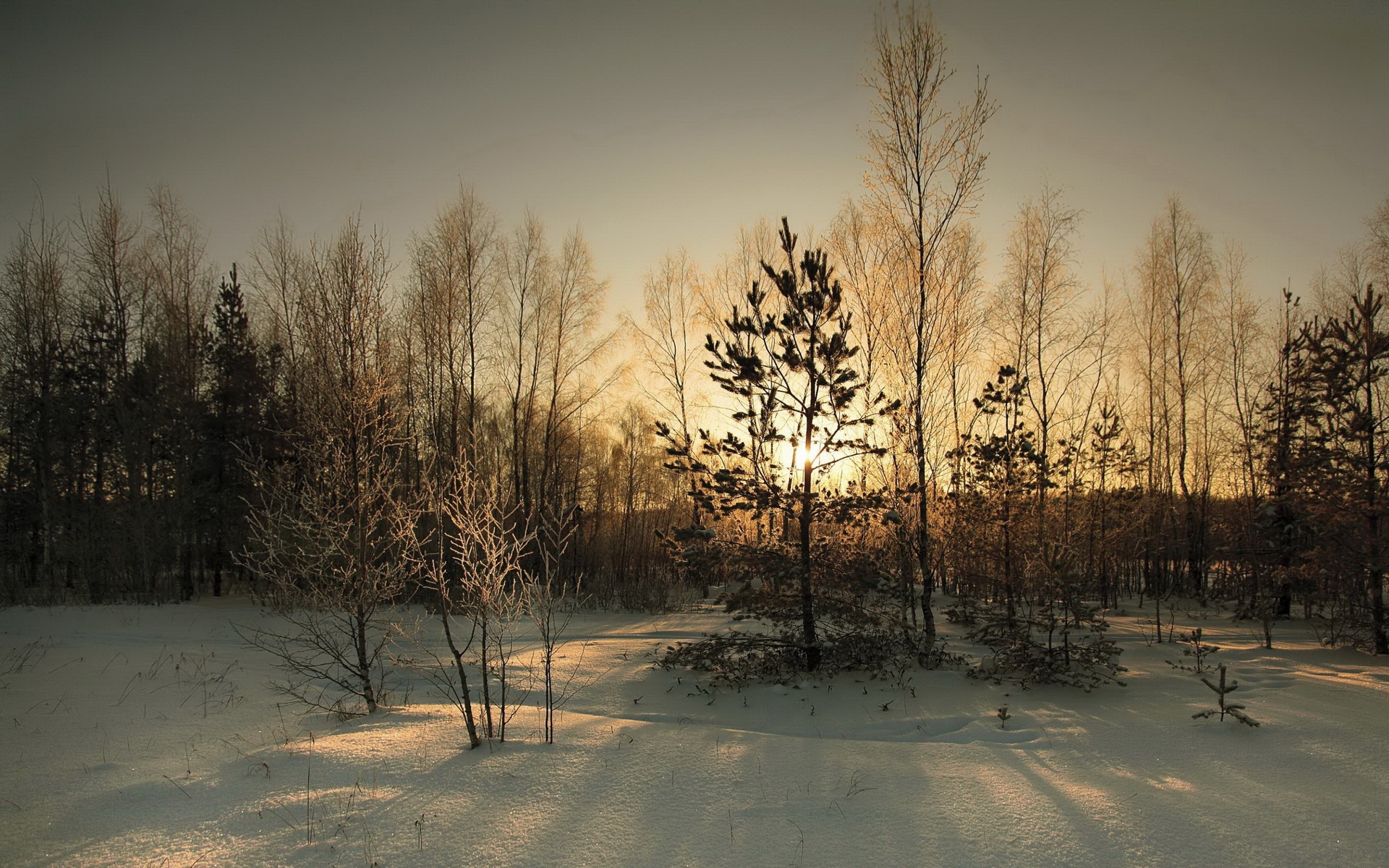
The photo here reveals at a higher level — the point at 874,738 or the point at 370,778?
the point at 370,778

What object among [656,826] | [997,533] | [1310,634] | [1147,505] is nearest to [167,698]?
[656,826]

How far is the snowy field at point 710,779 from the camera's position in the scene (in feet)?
11.1

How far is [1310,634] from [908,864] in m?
13.2

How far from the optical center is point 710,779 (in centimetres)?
441

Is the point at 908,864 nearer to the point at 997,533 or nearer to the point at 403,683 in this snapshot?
the point at 403,683

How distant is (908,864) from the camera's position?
3275mm

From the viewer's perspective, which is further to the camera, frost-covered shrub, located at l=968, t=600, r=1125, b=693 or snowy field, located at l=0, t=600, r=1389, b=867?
frost-covered shrub, located at l=968, t=600, r=1125, b=693

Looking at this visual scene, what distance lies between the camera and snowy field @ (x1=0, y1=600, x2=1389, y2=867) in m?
3.39

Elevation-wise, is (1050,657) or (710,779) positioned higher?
(710,779)

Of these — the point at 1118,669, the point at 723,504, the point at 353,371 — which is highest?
the point at 353,371

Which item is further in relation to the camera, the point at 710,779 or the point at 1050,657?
the point at 1050,657

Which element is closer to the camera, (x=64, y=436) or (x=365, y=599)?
(x=365, y=599)

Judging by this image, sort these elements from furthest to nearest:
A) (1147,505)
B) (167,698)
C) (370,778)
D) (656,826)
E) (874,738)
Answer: (1147,505) → (167,698) → (874,738) → (370,778) → (656,826)

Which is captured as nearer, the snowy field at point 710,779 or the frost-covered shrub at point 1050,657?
the snowy field at point 710,779
